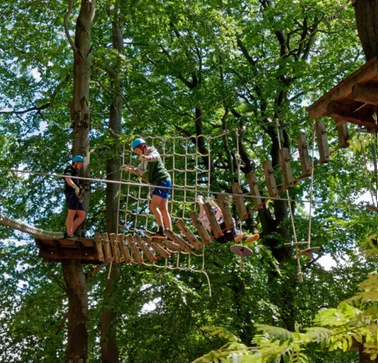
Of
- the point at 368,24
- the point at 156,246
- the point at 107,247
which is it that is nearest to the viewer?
the point at 368,24

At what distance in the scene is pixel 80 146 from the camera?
34.0 ft

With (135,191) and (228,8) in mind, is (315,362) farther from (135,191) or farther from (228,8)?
(228,8)

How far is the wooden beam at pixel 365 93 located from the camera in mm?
5652

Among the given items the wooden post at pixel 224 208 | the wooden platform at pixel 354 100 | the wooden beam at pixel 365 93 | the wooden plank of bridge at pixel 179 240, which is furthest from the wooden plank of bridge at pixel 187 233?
the wooden beam at pixel 365 93

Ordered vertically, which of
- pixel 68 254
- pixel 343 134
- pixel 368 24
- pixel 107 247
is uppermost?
→ pixel 368 24

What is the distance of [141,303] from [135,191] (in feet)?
7.05

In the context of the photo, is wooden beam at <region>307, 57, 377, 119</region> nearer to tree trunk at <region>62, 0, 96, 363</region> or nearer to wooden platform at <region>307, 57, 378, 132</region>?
wooden platform at <region>307, 57, 378, 132</region>

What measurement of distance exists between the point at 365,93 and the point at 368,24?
1.07 m

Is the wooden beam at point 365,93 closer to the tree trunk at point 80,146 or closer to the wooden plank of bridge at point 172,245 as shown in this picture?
the wooden plank of bridge at point 172,245

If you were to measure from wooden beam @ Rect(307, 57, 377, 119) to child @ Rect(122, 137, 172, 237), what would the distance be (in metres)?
1.99

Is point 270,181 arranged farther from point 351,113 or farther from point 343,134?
point 351,113

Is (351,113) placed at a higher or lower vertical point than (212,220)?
higher

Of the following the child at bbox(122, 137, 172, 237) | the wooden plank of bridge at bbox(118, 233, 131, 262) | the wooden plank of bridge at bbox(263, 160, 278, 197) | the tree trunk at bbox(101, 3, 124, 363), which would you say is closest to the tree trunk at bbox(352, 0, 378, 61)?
the wooden plank of bridge at bbox(263, 160, 278, 197)

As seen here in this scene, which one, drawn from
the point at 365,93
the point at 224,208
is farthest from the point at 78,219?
the point at 365,93
